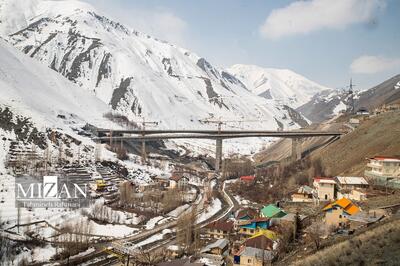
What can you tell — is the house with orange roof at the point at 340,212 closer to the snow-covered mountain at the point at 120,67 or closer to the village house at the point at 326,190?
the village house at the point at 326,190

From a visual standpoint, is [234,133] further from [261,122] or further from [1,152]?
[261,122]

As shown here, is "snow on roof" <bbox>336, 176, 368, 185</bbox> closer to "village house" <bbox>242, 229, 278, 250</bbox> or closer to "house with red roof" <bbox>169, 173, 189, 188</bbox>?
"village house" <bbox>242, 229, 278, 250</bbox>

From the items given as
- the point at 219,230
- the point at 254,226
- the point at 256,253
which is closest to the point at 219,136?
the point at 219,230

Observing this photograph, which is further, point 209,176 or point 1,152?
point 209,176

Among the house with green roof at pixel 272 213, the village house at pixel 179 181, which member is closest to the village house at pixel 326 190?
the house with green roof at pixel 272 213

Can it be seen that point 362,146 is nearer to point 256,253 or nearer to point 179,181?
point 179,181

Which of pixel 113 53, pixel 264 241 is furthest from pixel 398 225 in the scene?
pixel 113 53

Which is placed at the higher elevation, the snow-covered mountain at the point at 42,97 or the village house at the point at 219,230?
the snow-covered mountain at the point at 42,97
